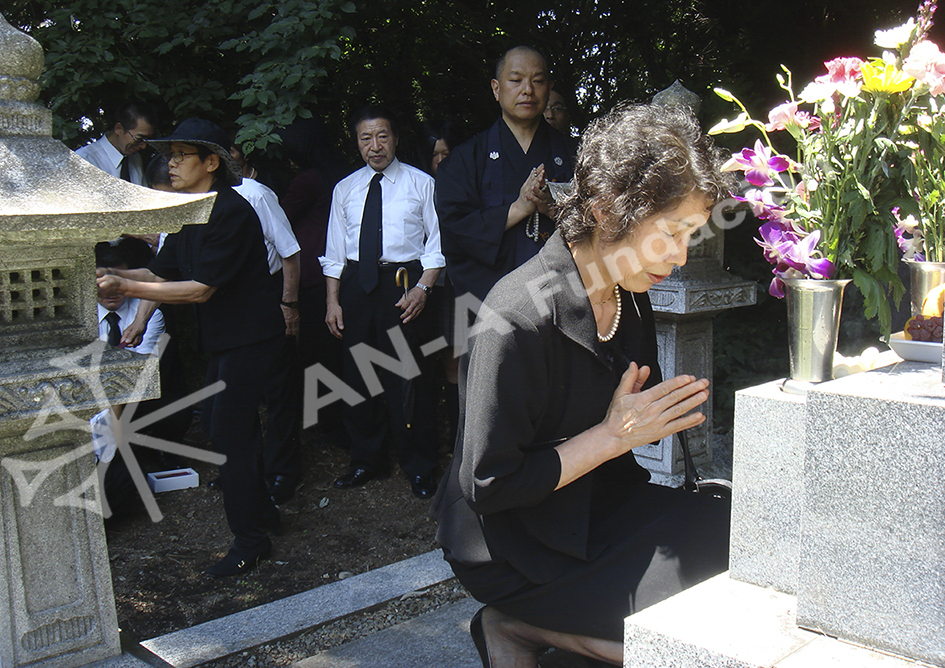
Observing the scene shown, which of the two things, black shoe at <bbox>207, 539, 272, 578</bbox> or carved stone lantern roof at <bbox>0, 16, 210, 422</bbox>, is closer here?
carved stone lantern roof at <bbox>0, 16, 210, 422</bbox>

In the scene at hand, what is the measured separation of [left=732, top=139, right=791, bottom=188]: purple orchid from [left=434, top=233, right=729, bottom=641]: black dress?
0.47m

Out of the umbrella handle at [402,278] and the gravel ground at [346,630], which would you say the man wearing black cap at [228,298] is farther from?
the umbrella handle at [402,278]

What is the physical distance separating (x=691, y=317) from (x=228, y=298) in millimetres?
1987

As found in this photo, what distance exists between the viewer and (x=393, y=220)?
4.55 m

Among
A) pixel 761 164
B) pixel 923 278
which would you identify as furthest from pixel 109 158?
pixel 923 278

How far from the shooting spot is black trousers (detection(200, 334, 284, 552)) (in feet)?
11.7

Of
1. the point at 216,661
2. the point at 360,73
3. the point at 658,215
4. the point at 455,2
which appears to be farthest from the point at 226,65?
the point at 658,215

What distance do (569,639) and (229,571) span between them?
210 centimetres

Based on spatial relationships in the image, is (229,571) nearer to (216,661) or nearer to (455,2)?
(216,661)

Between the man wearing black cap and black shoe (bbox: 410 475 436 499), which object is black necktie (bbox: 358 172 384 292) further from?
black shoe (bbox: 410 475 436 499)

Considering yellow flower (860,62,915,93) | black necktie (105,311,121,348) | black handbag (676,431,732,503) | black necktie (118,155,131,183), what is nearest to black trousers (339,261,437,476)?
black necktie (105,311,121,348)

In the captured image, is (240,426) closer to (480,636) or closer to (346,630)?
(346,630)

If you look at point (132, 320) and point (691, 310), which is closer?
point (691, 310)

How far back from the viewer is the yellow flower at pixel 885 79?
1653 millimetres
